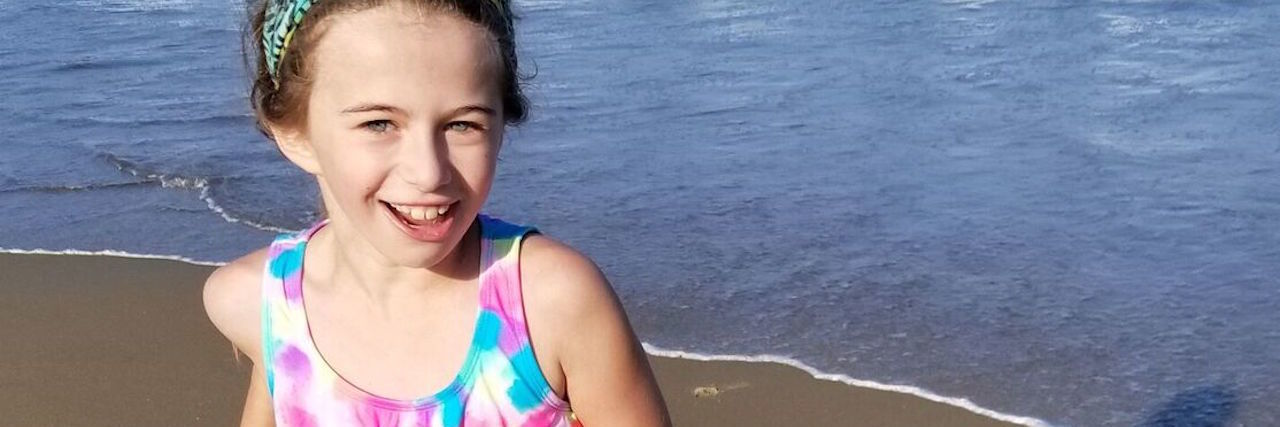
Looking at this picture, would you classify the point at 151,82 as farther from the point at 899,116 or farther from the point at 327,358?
the point at 327,358

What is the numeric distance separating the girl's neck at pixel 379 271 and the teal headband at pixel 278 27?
0.31 m

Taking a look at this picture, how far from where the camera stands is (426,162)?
2170 millimetres

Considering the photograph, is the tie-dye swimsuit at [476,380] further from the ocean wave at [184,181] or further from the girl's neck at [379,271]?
the ocean wave at [184,181]

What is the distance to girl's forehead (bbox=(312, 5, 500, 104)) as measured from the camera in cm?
216

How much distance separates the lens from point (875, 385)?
4.23 m

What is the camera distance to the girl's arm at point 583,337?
235 cm

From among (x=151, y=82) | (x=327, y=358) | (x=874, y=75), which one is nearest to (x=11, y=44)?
(x=151, y=82)

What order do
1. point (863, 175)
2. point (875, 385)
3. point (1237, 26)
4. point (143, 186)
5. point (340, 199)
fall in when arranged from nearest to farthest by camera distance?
point (340, 199) < point (875, 385) < point (863, 175) < point (143, 186) < point (1237, 26)

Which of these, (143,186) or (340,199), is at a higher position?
(340,199)

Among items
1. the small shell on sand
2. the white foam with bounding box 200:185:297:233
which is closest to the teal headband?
the small shell on sand

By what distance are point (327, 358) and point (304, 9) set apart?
602 millimetres

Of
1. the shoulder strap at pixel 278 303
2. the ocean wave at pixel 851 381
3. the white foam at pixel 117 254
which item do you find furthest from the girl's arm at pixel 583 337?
the white foam at pixel 117 254

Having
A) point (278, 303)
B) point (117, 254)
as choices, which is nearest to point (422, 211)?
point (278, 303)

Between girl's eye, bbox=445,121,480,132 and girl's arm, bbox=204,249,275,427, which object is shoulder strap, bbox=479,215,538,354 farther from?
girl's arm, bbox=204,249,275,427
